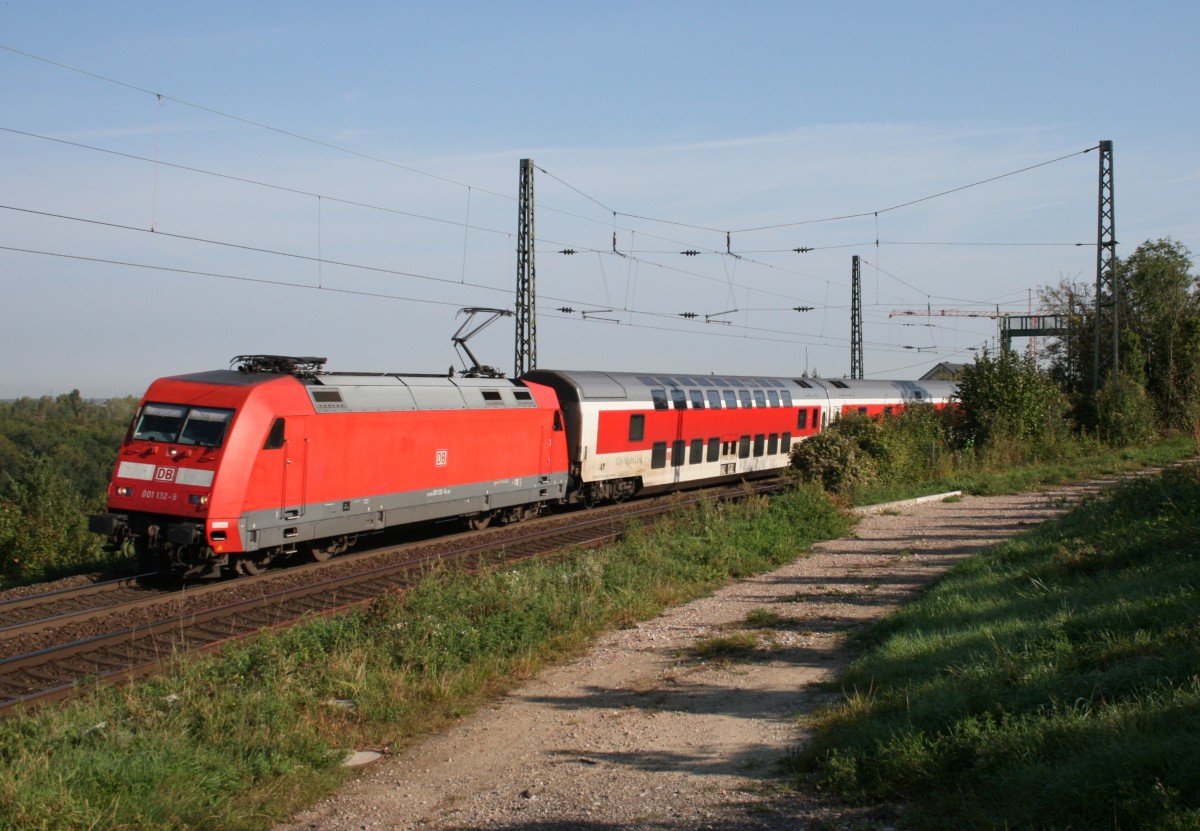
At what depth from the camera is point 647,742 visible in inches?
295

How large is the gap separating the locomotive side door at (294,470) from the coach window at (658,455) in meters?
11.8

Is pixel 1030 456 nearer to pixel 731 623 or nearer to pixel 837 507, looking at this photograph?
pixel 837 507

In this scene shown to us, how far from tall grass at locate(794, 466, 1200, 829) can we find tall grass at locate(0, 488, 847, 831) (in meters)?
3.31

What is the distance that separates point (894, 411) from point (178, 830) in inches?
1312

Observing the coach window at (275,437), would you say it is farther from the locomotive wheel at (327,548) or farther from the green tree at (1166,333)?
the green tree at (1166,333)

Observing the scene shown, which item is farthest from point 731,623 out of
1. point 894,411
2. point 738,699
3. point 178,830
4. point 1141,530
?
point 894,411

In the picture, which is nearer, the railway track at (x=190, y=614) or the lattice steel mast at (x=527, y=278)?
the railway track at (x=190, y=614)

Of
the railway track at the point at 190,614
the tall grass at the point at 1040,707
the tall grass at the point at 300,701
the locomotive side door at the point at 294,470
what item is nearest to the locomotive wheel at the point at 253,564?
the railway track at the point at 190,614

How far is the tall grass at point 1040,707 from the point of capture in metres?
4.91

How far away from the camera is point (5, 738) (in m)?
7.65

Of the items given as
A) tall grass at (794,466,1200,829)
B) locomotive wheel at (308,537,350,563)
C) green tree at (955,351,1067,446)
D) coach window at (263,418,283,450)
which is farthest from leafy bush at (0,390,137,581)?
green tree at (955,351,1067,446)

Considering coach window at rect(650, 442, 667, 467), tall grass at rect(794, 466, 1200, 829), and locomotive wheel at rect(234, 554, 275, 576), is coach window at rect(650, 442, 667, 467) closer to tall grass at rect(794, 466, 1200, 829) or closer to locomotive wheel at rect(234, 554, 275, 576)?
locomotive wheel at rect(234, 554, 275, 576)

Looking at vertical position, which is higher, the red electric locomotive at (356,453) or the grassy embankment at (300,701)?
the red electric locomotive at (356,453)

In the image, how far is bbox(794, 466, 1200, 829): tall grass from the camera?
16.1 ft
